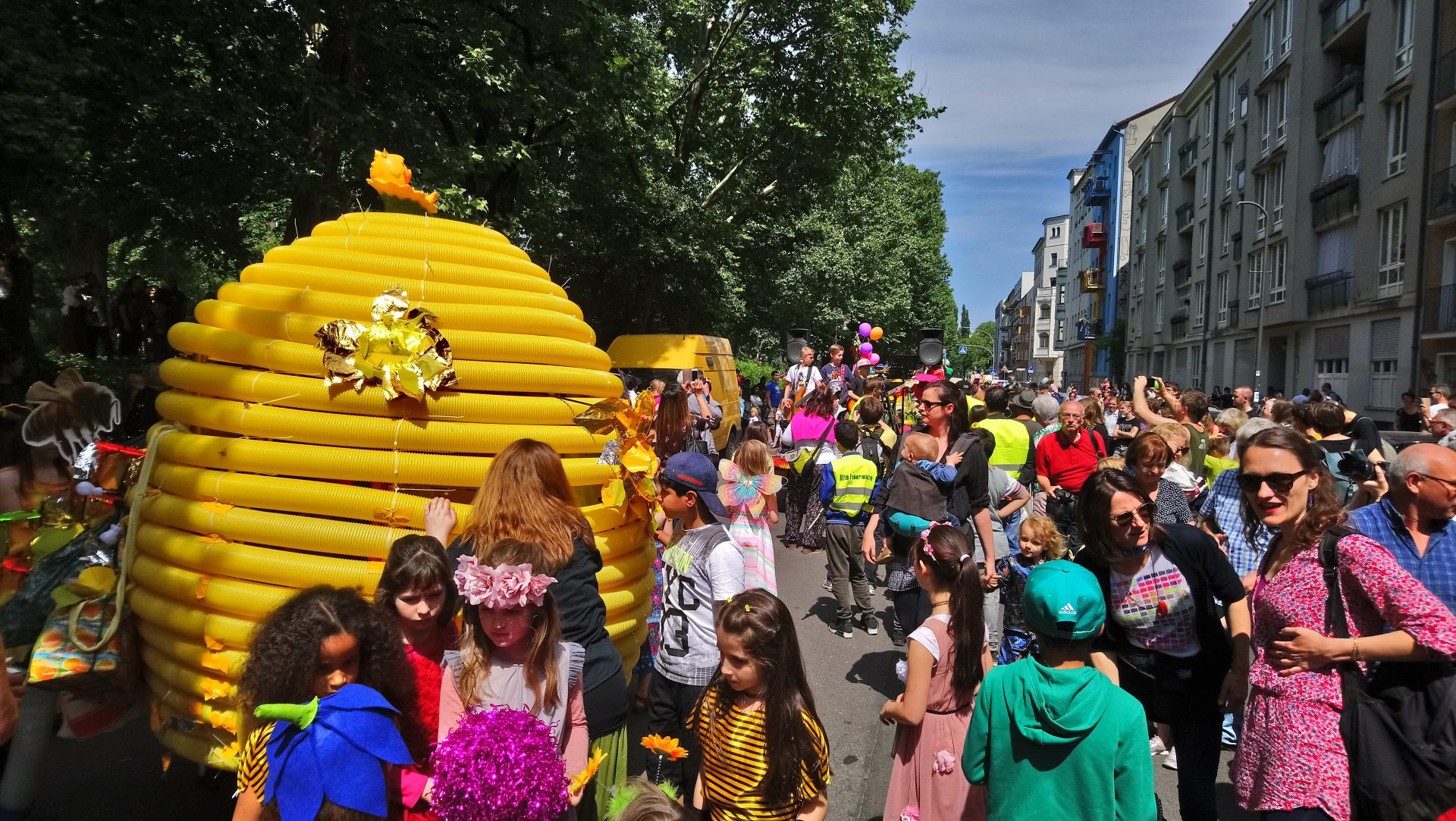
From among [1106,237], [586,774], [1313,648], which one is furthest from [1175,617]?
[1106,237]

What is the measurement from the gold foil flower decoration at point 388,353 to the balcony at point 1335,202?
27.3 m

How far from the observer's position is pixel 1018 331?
397 feet

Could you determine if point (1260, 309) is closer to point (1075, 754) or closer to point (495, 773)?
point (1075, 754)

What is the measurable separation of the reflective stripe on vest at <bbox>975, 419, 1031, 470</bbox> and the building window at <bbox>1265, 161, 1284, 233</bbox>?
27357mm

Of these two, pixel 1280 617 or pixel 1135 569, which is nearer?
pixel 1280 617

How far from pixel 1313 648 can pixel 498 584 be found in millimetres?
2421

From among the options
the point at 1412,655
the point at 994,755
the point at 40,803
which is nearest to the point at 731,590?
the point at 994,755

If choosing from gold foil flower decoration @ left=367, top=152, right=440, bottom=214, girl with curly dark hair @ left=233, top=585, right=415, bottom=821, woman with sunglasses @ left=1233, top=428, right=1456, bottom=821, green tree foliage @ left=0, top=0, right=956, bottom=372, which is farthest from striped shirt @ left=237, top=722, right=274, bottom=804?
green tree foliage @ left=0, top=0, right=956, bottom=372

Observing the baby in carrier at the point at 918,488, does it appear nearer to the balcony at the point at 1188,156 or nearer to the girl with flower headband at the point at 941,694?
the girl with flower headband at the point at 941,694

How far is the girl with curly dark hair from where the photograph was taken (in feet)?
6.88

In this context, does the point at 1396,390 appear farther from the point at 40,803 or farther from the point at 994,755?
the point at 40,803

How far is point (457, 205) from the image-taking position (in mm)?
9320


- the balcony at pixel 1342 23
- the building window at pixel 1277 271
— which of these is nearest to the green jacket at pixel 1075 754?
the balcony at pixel 1342 23

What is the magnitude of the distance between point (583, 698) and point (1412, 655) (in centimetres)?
257
